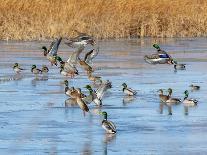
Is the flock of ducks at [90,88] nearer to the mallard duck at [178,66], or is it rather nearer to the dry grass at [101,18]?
the mallard duck at [178,66]

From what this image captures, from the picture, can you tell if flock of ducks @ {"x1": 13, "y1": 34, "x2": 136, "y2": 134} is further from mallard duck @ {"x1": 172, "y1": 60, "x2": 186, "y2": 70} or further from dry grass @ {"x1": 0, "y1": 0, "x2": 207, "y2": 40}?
dry grass @ {"x1": 0, "y1": 0, "x2": 207, "y2": 40}

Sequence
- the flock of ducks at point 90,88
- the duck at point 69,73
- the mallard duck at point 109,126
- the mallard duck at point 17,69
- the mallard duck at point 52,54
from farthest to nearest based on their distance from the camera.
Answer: the mallard duck at point 52,54, the mallard duck at point 17,69, the duck at point 69,73, the flock of ducks at point 90,88, the mallard duck at point 109,126

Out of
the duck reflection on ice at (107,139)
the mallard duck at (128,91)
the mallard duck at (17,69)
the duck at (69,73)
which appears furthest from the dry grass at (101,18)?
the duck reflection on ice at (107,139)

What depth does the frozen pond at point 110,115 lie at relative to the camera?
36.0ft

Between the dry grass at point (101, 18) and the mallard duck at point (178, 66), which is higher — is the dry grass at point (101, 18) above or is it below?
above

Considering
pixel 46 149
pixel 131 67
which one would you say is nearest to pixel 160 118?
pixel 46 149

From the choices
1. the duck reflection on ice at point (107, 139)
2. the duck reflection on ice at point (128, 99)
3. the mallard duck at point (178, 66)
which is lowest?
the mallard duck at point (178, 66)

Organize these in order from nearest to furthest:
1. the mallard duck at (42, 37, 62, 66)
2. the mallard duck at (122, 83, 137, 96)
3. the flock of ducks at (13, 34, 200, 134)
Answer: the flock of ducks at (13, 34, 200, 134) < the mallard duck at (122, 83, 137, 96) < the mallard duck at (42, 37, 62, 66)

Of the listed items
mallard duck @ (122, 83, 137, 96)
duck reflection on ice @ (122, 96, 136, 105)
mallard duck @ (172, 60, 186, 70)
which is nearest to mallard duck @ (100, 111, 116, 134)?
duck reflection on ice @ (122, 96, 136, 105)

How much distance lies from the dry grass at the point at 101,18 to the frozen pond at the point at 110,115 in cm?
516

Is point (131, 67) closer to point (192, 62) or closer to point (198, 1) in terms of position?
point (192, 62)

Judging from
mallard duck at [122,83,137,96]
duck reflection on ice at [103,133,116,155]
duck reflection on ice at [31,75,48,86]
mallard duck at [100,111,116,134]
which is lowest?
duck reflection on ice at [31,75,48,86]

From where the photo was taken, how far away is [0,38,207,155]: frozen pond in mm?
10969

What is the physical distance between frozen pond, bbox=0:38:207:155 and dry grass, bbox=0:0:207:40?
203 inches
